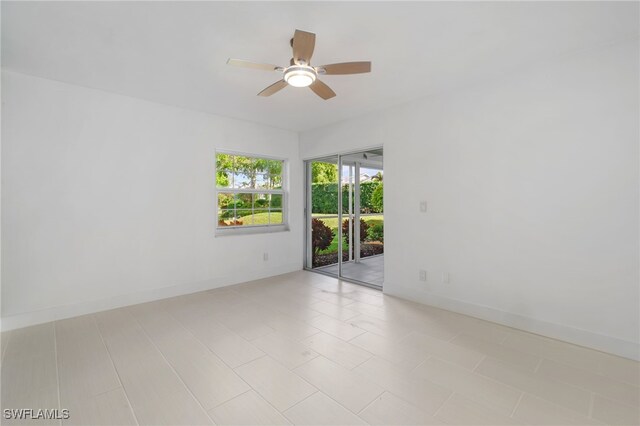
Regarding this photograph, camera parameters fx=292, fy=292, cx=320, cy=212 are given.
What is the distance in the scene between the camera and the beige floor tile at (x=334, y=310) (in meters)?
3.30

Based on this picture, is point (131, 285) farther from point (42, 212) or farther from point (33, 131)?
point (33, 131)

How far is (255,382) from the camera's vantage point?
2.09m

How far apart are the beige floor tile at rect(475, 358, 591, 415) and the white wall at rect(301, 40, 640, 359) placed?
864 mm

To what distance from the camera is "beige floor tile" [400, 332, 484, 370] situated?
2375mm

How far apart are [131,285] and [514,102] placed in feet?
15.9

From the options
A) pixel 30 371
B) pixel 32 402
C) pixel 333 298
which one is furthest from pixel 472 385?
pixel 30 371

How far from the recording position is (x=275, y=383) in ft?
6.81

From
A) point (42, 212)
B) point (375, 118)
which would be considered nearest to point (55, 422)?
point (42, 212)

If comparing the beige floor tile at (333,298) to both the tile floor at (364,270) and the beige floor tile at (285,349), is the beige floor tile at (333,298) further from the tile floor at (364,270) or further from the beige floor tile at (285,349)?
the beige floor tile at (285,349)

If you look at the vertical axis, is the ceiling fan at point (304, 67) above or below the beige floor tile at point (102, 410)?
above

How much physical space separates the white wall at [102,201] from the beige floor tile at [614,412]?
4.17 metres

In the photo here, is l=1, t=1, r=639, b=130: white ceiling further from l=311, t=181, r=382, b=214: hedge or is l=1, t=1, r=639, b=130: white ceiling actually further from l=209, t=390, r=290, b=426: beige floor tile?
l=209, t=390, r=290, b=426: beige floor tile

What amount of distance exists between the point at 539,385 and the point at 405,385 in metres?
0.95

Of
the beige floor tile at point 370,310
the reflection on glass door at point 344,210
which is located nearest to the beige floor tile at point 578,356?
the beige floor tile at point 370,310
